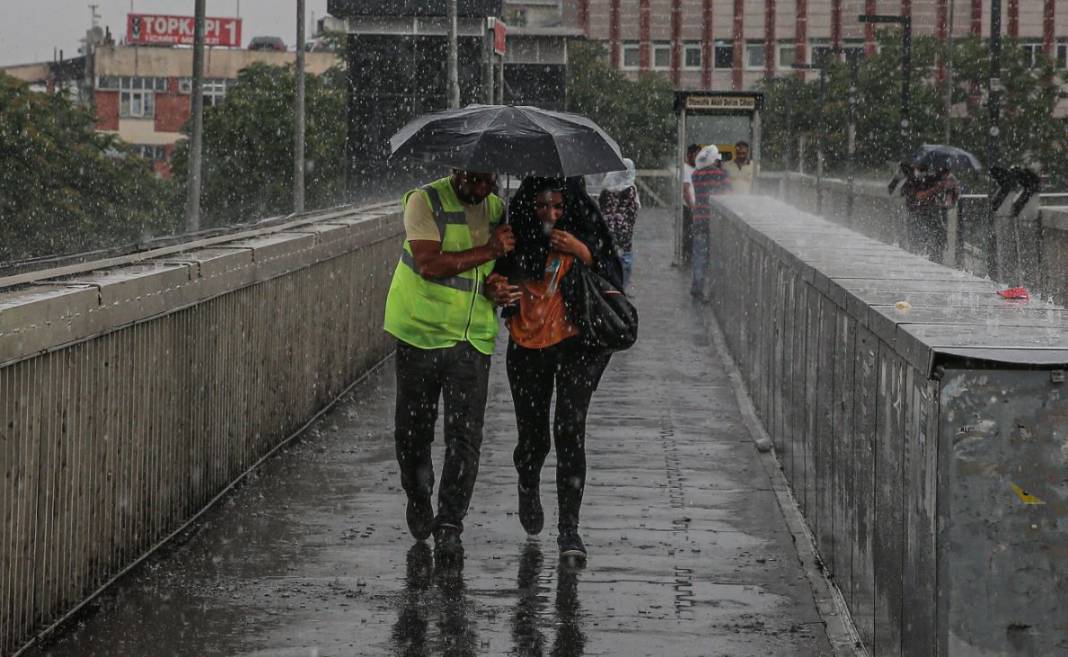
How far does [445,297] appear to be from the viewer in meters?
8.48

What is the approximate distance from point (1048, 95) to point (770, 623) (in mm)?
67872

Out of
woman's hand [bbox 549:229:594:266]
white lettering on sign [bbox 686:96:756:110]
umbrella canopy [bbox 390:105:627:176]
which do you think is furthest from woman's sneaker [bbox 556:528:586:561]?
white lettering on sign [bbox 686:96:756:110]

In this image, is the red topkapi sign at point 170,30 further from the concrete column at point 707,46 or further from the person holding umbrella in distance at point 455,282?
the person holding umbrella in distance at point 455,282

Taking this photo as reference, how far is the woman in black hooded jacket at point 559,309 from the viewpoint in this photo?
8.40 metres

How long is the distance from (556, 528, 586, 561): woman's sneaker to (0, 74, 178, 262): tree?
54.5m

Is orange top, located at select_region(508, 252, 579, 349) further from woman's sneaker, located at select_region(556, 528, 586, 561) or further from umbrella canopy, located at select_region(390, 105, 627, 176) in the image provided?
woman's sneaker, located at select_region(556, 528, 586, 561)

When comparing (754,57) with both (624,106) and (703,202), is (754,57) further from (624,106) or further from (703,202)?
(703,202)

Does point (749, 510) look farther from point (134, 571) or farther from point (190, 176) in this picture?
point (190, 176)

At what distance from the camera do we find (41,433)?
22.5 feet

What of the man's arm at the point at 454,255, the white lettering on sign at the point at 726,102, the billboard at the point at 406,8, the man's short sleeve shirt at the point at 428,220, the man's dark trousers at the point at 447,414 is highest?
the billboard at the point at 406,8

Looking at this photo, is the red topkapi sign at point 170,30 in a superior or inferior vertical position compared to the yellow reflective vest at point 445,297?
superior

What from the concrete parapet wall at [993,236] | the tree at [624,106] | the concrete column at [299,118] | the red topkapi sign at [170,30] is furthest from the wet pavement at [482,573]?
the red topkapi sign at [170,30]

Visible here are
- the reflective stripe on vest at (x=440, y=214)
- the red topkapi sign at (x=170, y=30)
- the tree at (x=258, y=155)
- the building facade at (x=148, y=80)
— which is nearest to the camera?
the reflective stripe on vest at (x=440, y=214)

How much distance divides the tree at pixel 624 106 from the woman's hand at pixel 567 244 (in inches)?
2982
